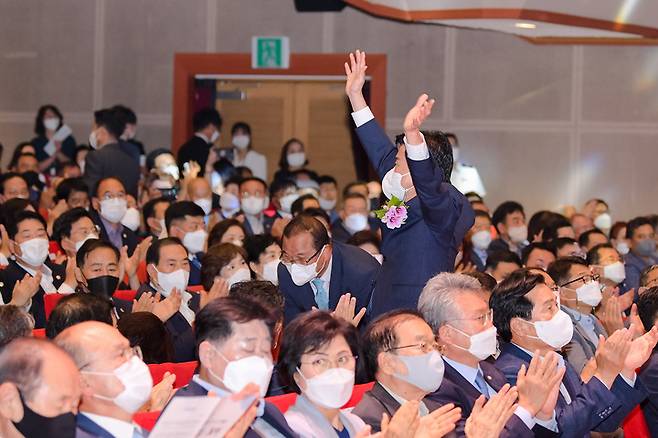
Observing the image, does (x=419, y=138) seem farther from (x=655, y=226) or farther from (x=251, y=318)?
(x=655, y=226)

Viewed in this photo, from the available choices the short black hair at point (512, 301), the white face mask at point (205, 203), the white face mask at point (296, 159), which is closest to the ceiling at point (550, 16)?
the white face mask at point (296, 159)

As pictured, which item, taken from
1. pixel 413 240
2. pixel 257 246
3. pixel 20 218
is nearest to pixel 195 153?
pixel 20 218

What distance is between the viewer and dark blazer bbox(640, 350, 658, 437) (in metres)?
4.21

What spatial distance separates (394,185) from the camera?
418 centimetres

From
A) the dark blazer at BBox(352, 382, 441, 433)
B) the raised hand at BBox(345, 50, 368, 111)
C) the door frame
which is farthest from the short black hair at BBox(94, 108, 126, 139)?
the dark blazer at BBox(352, 382, 441, 433)

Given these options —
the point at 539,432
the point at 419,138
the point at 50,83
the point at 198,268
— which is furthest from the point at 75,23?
the point at 539,432

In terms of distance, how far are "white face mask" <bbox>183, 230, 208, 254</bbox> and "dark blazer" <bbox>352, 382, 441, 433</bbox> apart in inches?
126

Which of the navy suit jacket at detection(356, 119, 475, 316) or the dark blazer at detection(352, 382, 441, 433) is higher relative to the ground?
the navy suit jacket at detection(356, 119, 475, 316)

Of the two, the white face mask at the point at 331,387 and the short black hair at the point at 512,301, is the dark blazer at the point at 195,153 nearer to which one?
the short black hair at the point at 512,301

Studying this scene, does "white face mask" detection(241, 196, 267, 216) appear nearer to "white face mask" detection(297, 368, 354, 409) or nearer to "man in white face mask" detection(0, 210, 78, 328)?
"man in white face mask" detection(0, 210, 78, 328)

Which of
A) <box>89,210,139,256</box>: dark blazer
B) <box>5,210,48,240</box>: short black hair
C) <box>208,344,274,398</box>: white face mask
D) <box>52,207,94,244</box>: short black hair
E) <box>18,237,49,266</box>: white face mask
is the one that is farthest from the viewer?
<box>89,210,139,256</box>: dark blazer

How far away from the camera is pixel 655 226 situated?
7.74m

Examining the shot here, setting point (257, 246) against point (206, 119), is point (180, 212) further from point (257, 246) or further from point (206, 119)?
point (206, 119)

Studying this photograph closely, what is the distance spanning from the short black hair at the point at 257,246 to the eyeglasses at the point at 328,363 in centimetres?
254
